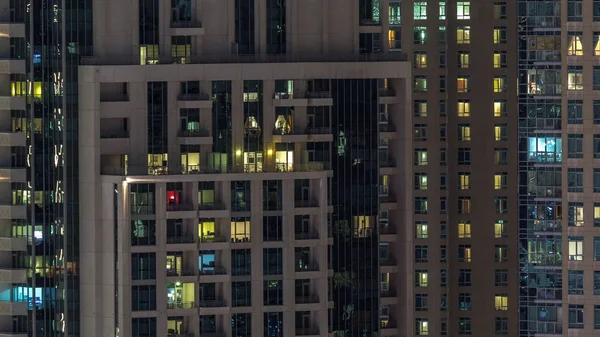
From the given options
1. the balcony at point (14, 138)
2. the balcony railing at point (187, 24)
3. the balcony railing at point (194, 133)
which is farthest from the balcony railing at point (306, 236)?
the balcony at point (14, 138)

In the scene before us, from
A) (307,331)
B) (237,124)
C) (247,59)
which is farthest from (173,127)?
(307,331)

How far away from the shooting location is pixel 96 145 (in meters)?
180

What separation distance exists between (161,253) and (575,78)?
3125cm

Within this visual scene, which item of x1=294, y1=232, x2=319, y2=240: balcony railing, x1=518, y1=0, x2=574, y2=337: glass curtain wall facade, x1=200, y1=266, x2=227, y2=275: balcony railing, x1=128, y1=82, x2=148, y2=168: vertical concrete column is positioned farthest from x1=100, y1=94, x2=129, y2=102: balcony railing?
x1=518, y1=0, x2=574, y2=337: glass curtain wall facade

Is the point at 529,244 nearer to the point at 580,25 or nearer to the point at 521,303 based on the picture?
the point at 521,303

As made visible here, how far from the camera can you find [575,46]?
176m

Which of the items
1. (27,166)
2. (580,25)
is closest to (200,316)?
(27,166)

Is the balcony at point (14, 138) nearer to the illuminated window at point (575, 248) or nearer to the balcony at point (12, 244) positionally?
the balcony at point (12, 244)

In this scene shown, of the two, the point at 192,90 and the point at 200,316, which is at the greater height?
the point at 192,90

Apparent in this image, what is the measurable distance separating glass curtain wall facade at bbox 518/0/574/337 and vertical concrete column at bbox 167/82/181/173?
79.5ft

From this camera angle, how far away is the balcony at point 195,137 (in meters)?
181

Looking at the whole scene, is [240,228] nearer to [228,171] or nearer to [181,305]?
[228,171]

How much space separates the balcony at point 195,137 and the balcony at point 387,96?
42.0 ft

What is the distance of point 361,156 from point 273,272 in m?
10.6
